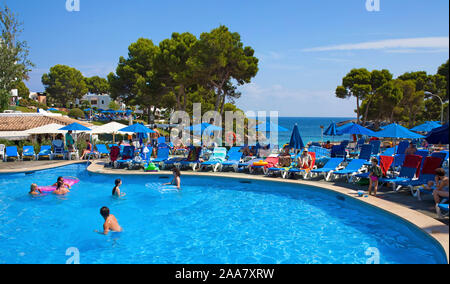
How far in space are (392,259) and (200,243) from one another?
3.65 metres

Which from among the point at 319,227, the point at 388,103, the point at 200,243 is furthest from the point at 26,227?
the point at 388,103

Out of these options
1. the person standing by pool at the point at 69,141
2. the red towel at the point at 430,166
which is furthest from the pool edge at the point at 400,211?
the person standing by pool at the point at 69,141

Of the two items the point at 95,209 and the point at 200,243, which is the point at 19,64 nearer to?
the point at 95,209

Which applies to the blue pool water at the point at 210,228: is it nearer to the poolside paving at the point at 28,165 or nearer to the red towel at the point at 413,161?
the red towel at the point at 413,161

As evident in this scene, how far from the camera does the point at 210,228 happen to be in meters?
7.76

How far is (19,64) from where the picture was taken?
24.9 metres

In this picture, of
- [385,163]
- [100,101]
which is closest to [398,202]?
[385,163]

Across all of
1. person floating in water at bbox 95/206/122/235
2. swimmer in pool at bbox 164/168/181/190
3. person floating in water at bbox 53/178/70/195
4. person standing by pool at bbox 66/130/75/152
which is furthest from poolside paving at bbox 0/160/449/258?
person floating in water at bbox 95/206/122/235

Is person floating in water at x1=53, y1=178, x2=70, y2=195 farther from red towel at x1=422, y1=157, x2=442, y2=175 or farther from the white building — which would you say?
the white building

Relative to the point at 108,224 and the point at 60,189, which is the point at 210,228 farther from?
the point at 60,189
